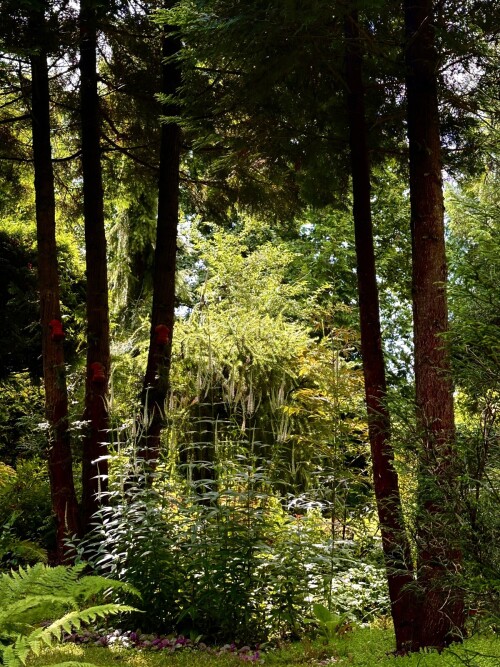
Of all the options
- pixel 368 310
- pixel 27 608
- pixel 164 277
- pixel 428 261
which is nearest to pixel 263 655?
pixel 27 608

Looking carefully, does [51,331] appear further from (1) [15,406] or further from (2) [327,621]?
(1) [15,406]

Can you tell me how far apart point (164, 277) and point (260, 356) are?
233 cm

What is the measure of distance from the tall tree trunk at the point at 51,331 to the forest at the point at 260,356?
0.03m

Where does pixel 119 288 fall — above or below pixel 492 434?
above

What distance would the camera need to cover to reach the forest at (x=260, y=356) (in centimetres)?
320

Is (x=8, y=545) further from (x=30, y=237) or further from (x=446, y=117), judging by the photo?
(x=446, y=117)

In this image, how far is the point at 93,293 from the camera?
6598mm

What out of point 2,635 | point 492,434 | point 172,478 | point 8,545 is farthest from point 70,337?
point 492,434

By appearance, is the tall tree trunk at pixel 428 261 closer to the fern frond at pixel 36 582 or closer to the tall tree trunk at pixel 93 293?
the fern frond at pixel 36 582

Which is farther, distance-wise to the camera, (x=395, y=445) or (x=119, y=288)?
(x=119, y=288)

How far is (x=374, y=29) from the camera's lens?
478cm

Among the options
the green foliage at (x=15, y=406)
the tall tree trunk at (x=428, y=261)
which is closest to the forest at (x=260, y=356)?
the tall tree trunk at (x=428, y=261)

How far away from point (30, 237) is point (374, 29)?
542 centimetres

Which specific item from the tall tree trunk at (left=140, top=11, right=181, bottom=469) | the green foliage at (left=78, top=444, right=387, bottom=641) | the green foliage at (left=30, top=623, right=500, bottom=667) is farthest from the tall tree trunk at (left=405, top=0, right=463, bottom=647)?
the tall tree trunk at (left=140, top=11, right=181, bottom=469)
